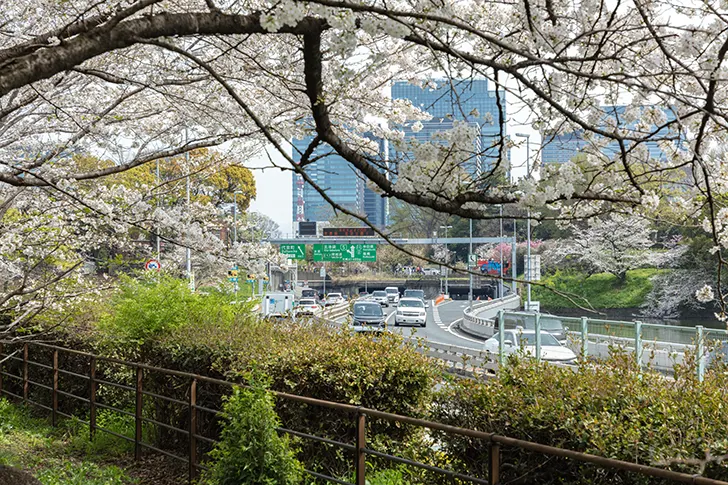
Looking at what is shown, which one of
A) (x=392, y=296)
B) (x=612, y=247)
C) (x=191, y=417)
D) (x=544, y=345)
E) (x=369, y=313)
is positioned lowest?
(x=392, y=296)

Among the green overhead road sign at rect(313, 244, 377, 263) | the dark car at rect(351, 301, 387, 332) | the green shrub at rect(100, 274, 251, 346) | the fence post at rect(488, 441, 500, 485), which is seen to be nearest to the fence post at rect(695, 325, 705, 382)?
the fence post at rect(488, 441, 500, 485)

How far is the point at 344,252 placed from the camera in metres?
46.9

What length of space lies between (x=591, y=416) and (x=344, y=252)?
1684 inches

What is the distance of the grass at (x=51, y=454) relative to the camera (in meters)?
6.89

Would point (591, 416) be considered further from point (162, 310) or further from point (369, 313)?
point (369, 313)

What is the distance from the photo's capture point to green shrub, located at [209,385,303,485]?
4.93m

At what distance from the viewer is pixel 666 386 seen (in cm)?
466

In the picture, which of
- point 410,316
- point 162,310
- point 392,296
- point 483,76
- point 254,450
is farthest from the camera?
point 392,296

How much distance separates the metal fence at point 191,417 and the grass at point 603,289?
39.9m

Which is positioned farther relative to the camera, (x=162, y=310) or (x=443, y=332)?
(x=443, y=332)

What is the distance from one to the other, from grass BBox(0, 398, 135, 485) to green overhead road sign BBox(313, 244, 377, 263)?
36.5 metres

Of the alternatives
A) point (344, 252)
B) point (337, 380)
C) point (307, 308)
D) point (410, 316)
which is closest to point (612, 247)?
point (344, 252)

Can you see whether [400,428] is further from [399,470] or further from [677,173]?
[677,173]

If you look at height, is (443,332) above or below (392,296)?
below
